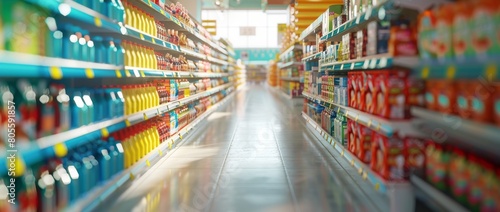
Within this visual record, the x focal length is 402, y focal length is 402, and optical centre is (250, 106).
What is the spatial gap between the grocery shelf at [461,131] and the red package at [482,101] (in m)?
0.04

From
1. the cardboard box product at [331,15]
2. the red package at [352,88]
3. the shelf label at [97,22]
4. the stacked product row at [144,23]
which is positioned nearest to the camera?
the shelf label at [97,22]

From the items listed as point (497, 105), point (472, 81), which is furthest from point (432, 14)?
point (497, 105)

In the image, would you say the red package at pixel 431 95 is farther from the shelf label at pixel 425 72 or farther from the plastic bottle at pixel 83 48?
the plastic bottle at pixel 83 48

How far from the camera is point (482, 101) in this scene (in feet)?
5.62

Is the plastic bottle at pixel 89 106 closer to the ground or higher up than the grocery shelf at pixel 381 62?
closer to the ground

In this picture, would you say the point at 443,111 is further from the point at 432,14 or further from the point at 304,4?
the point at 304,4

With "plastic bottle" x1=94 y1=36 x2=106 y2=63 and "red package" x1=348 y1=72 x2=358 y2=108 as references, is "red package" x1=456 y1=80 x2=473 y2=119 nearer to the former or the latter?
"red package" x1=348 y1=72 x2=358 y2=108

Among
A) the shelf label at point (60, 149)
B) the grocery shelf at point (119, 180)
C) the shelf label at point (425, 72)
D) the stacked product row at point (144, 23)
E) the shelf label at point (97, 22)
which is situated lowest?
the grocery shelf at point (119, 180)

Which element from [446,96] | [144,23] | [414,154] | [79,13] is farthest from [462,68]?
[144,23]

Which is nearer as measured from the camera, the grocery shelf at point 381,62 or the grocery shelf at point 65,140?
the grocery shelf at point 65,140

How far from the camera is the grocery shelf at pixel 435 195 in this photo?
1.95m

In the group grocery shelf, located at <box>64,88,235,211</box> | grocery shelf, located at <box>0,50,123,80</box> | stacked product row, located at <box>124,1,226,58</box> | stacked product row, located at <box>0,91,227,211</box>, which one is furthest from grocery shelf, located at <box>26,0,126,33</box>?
grocery shelf, located at <box>64,88,235,211</box>

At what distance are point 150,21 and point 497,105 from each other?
11.6 ft

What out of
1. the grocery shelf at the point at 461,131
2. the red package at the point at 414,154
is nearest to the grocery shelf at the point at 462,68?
the grocery shelf at the point at 461,131
